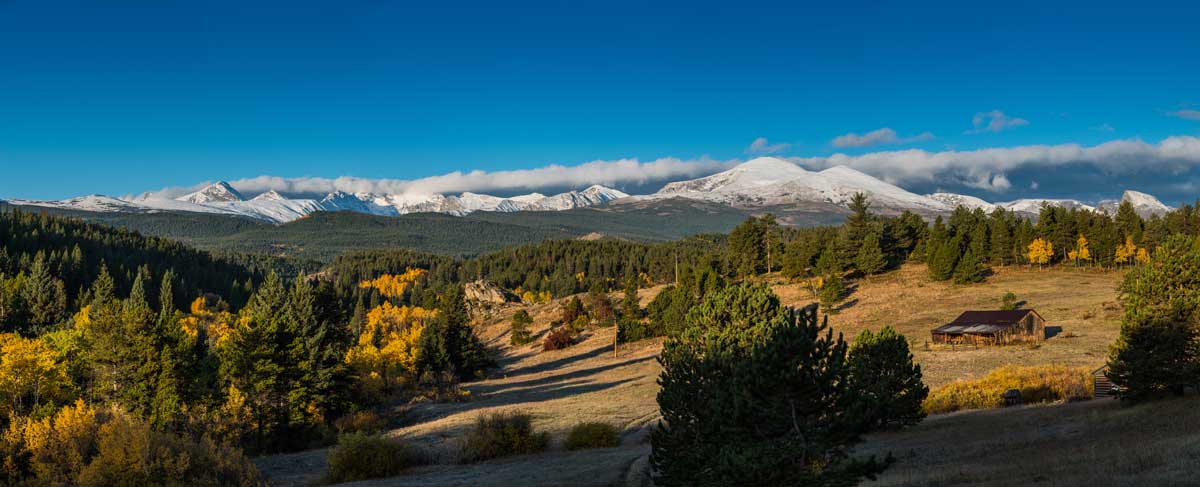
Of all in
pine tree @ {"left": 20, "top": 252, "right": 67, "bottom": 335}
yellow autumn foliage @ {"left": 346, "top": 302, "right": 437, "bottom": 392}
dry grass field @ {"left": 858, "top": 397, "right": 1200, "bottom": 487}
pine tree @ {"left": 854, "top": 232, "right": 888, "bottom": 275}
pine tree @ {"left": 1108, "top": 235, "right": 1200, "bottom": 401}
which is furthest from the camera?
pine tree @ {"left": 20, "top": 252, "right": 67, "bottom": 335}

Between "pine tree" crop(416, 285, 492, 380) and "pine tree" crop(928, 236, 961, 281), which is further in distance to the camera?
"pine tree" crop(928, 236, 961, 281)

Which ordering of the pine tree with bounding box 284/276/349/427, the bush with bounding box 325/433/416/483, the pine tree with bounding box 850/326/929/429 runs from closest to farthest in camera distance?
1. the pine tree with bounding box 850/326/929/429
2. the bush with bounding box 325/433/416/483
3. the pine tree with bounding box 284/276/349/427

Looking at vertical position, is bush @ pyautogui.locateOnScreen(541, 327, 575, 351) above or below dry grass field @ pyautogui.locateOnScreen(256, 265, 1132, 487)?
below

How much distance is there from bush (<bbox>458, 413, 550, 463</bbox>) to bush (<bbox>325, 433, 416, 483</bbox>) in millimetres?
3902

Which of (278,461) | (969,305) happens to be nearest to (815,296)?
(969,305)

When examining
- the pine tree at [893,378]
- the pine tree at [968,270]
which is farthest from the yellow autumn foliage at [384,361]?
the pine tree at [968,270]

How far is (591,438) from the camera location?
34906 mm

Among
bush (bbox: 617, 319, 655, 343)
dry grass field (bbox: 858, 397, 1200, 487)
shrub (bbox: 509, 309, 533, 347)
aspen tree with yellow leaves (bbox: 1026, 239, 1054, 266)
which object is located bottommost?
shrub (bbox: 509, 309, 533, 347)

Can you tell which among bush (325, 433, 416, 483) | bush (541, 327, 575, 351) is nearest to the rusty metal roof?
bush (325, 433, 416, 483)

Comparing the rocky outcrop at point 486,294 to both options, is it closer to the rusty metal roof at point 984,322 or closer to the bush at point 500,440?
the rusty metal roof at point 984,322

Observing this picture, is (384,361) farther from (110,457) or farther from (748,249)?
(748,249)

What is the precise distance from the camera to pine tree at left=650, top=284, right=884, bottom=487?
51.2 ft

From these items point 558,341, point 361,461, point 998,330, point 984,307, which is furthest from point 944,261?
point 361,461

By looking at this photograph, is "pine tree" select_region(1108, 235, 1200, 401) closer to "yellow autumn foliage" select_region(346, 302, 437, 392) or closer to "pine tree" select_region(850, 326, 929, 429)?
"pine tree" select_region(850, 326, 929, 429)
